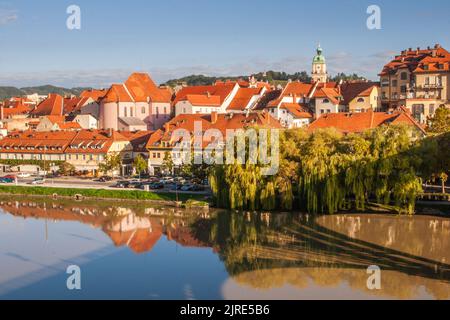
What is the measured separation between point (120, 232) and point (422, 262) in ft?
42.2

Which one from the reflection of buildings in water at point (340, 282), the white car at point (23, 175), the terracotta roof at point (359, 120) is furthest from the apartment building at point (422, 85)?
the reflection of buildings in water at point (340, 282)

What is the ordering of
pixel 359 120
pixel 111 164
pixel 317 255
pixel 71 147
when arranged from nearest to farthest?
1. pixel 317 255
2. pixel 359 120
3. pixel 111 164
4. pixel 71 147

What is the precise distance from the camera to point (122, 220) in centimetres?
3134

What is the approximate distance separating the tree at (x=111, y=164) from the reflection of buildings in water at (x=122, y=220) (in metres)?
7.28

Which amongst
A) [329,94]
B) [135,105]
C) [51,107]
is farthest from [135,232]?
[51,107]

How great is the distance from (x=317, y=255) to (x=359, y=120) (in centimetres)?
1989

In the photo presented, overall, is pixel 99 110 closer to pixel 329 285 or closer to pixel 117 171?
pixel 117 171

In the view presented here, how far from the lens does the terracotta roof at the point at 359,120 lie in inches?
1591

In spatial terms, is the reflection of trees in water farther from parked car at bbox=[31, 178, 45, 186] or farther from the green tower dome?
the green tower dome

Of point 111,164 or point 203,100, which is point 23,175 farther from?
point 203,100

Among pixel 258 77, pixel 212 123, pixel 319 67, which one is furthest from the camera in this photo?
pixel 258 77

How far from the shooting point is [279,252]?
2378cm

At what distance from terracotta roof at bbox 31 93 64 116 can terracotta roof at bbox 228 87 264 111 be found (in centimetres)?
1835

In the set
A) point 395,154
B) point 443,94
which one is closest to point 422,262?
point 395,154
